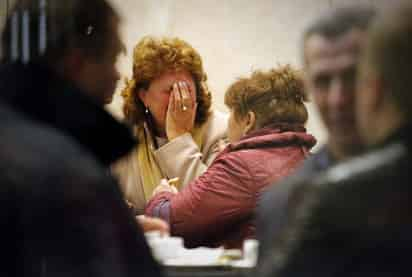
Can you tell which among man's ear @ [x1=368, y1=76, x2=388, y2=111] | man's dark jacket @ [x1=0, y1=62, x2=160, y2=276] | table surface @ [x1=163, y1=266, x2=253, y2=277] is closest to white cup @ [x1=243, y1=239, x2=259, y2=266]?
table surface @ [x1=163, y1=266, x2=253, y2=277]

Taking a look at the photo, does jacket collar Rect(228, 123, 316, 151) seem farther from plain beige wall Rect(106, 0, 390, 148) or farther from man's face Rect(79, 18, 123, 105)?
man's face Rect(79, 18, 123, 105)

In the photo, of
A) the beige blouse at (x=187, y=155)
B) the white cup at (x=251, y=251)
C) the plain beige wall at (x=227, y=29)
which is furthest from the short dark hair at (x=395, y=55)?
the beige blouse at (x=187, y=155)

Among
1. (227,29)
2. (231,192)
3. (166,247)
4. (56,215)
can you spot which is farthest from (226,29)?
(56,215)

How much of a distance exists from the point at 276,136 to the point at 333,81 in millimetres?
219

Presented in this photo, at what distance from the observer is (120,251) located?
1062mm

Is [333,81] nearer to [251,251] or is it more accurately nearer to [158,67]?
[251,251]

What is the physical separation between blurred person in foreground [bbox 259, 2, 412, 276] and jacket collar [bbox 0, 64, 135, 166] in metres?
0.26

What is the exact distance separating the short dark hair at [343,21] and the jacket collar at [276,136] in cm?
16

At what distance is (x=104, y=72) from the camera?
1.15 metres

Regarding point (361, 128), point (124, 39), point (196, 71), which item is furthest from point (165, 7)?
point (361, 128)

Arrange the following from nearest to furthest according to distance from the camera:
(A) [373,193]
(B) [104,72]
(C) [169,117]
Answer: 1. (A) [373,193]
2. (B) [104,72]
3. (C) [169,117]

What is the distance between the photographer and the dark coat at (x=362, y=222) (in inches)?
40.8

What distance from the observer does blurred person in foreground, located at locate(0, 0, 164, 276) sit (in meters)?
1.05

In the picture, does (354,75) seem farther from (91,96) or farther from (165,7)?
(165,7)
